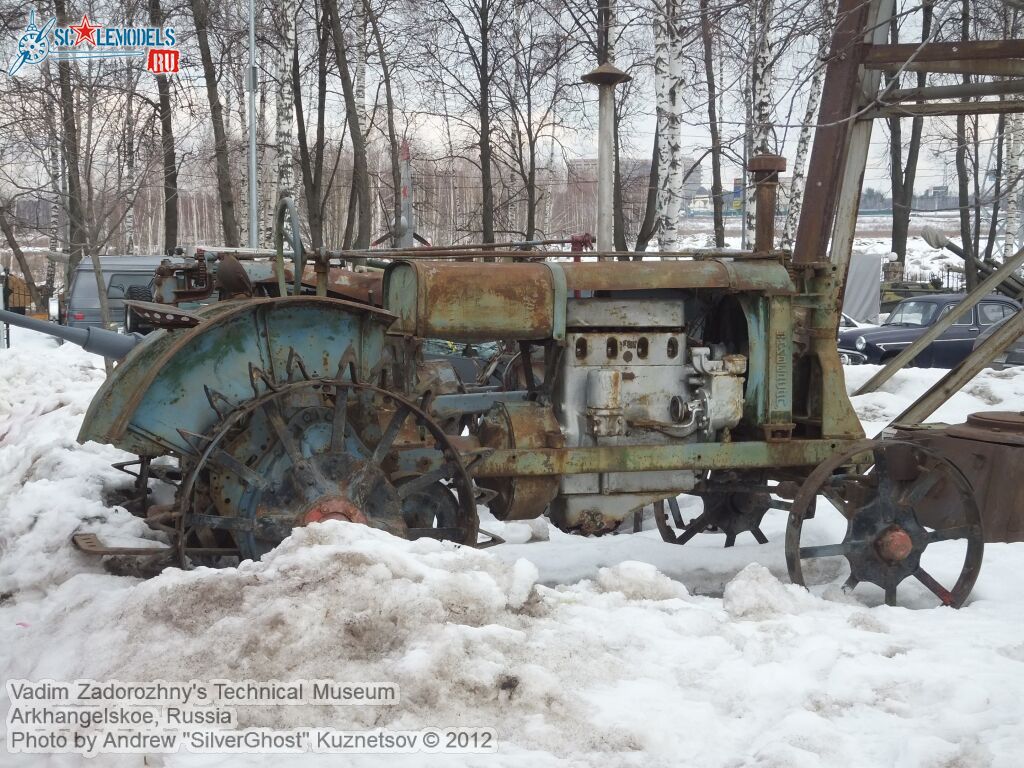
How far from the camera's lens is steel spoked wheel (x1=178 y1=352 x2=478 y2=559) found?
4.34 meters

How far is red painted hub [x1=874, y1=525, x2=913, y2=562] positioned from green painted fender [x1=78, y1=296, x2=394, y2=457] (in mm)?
2636

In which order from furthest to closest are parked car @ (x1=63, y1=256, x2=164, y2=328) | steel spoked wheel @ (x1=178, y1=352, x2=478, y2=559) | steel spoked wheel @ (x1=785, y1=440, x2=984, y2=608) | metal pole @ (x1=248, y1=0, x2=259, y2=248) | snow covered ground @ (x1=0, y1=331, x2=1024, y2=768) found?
metal pole @ (x1=248, y1=0, x2=259, y2=248) → parked car @ (x1=63, y1=256, x2=164, y2=328) → steel spoked wheel @ (x1=785, y1=440, x2=984, y2=608) → steel spoked wheel @ (x1=178, y1=352, x2=478, y2=559) → snow covered ground @ (x1=0, y1=331, x2=1024, y2=768)

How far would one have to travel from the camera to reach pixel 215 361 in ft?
15.0

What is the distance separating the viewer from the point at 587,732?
3.21 m

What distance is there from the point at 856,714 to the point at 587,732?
0.98 m

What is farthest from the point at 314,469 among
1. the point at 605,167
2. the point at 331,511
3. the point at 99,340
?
the point at 605,167

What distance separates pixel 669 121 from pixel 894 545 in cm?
1148

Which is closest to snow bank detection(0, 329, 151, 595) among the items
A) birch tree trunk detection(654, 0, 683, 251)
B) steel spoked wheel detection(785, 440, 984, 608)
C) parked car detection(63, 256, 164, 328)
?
steel spoked wheel detection(785, 440, 984, 608)

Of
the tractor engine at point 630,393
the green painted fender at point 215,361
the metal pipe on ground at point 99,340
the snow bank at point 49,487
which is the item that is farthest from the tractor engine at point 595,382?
the snow bank at point 49,487

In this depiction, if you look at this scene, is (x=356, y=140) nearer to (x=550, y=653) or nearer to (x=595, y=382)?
(x=595, y=382)

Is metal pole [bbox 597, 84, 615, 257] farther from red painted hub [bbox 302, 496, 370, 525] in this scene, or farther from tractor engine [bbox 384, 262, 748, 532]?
red painted hub [bbox 302, 496, 370, 525]

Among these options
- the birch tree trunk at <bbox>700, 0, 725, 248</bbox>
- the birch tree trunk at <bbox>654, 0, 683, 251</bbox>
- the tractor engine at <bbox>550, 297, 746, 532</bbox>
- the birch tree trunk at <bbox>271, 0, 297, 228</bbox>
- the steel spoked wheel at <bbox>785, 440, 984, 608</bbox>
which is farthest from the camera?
the birch tree trunk at <bbox>700, 0, 725, 248</bbox>

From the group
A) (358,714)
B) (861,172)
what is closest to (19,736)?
(358,714)

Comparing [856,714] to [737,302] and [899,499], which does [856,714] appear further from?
[737,302]
